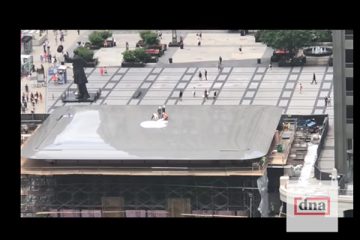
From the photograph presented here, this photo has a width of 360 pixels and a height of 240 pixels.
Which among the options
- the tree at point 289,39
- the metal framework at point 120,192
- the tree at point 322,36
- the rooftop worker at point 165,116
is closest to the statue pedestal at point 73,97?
the rooftop worker at point 165,116

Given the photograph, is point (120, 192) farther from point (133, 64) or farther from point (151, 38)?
point (151, 38)

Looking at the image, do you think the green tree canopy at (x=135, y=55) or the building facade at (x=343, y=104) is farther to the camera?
the green tree canopy at (x=135, y=55)

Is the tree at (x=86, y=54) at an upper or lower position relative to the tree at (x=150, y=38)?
lower

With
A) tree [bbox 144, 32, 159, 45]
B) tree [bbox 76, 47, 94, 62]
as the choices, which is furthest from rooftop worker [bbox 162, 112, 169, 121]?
tree [bbox 144, 32, 159, 45]

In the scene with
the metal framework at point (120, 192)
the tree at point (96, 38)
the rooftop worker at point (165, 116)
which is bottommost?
the metal framework at point (120, 192)

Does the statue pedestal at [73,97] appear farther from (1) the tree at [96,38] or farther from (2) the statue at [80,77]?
(1) the tree at [96,38]

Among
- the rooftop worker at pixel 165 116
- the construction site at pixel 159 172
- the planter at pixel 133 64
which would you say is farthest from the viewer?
the planter at pixel 133 64

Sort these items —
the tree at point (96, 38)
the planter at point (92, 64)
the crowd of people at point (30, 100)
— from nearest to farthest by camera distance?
the crowd of people at point (30, 100) < the planter at point (92, 64) < the tree at point (96, 38)

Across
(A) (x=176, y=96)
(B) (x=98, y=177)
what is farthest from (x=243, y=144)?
(A) (x=176, y=96)
